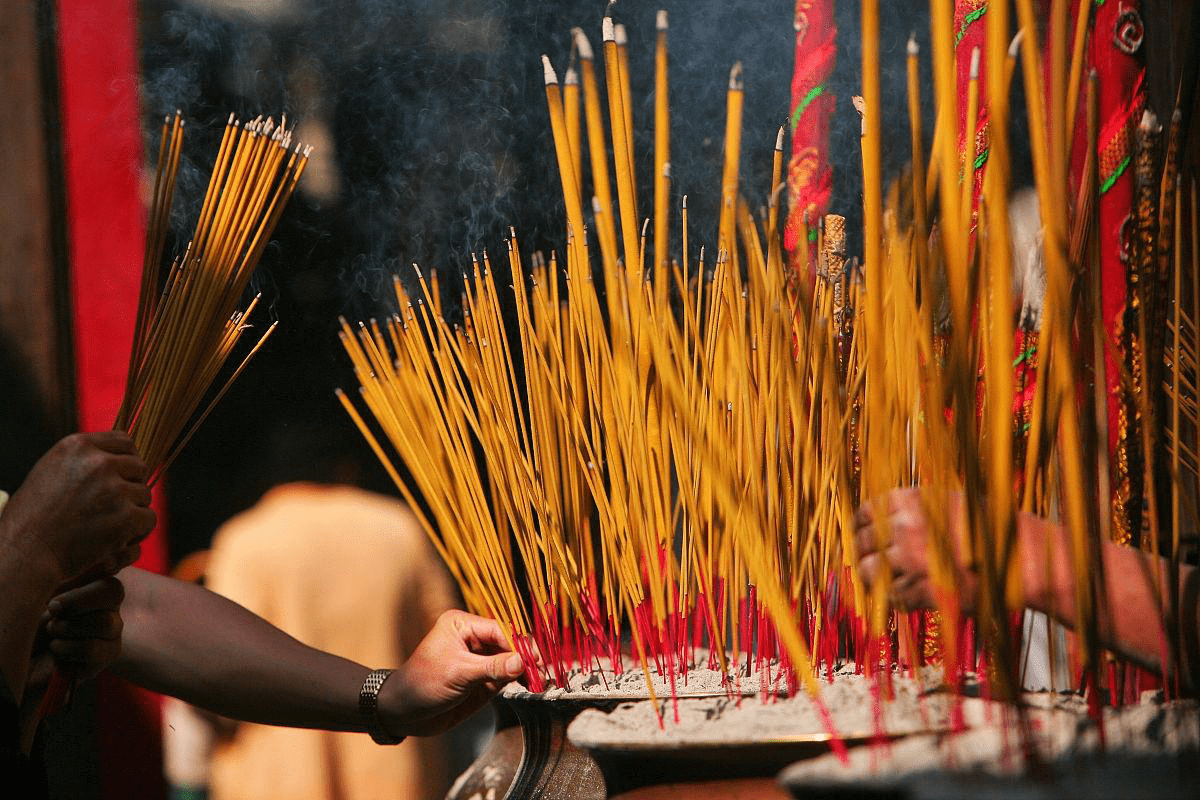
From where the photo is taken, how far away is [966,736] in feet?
2.23

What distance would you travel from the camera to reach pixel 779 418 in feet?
3.61

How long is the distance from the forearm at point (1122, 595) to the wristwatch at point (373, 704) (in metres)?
0.85

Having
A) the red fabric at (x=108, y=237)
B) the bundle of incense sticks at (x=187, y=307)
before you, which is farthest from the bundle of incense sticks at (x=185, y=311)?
the red fabric at (x=108, y=237)

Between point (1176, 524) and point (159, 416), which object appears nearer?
point (1176, 524)

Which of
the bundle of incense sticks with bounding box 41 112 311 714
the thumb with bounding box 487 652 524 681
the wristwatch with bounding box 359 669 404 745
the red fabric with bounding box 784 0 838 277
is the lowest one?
the wristwatch with bounding box 359 669 404 745

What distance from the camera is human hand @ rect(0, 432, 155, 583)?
1.04m

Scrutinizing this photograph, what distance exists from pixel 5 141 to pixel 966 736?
1588mm

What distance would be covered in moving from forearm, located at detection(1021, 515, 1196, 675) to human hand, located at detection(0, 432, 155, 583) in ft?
2.72

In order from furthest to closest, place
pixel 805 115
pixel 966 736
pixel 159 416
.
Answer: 1. pixel 805 115
2. pixel 159 416
3. pixel 966 736

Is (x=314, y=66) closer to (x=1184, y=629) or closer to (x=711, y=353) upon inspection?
(x=711, y=353)

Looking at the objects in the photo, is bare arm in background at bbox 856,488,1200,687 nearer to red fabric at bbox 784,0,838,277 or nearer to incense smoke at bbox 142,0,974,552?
red fabric at bbox 784,0,838,277

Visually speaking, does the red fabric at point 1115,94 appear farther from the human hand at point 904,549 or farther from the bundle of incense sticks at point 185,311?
the bundle of incense sticks at point 185,311

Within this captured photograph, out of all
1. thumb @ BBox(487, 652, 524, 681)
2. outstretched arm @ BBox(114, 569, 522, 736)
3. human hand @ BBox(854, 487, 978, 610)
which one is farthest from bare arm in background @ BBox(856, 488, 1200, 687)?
outstretched arm @ BBox(114, 569, 522, 736)

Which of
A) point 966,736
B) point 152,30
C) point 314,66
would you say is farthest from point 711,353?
point 152,30
